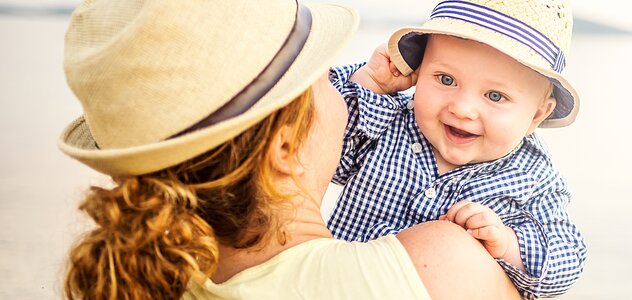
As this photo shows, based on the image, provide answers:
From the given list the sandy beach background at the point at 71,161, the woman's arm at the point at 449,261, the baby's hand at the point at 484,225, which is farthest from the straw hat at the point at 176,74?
the sandy beach background at the point at 71,161

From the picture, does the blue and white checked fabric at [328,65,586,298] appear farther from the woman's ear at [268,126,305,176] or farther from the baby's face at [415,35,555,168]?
the woman's ear at [268,126,305,176]

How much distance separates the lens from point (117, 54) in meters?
1.54

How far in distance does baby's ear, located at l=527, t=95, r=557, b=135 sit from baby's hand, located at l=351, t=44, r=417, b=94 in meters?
0.34

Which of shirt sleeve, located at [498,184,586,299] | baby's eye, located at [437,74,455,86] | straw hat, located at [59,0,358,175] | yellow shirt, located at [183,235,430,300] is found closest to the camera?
straw hat, located at [59,0,358,175]

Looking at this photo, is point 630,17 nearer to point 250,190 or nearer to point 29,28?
point 29,28

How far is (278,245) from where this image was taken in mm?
1764

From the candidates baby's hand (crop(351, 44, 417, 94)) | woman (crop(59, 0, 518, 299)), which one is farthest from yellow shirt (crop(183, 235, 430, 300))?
baby's hand (crop(351, 44, 417, 94))

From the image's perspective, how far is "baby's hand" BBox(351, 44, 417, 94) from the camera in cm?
240

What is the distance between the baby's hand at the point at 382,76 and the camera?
240 centimetres

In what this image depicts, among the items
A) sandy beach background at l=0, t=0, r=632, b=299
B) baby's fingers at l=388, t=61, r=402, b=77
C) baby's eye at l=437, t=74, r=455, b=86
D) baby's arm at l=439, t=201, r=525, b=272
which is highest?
baby's eye at l=437, t=74, r=455, b=86

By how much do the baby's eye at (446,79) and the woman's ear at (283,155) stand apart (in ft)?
1.96

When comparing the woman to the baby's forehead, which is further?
the baby's forehead

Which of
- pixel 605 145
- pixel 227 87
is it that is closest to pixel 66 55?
pixel 227 87

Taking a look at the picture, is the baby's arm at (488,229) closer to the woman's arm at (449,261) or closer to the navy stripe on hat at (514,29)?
the woman's arm at (449,261)
